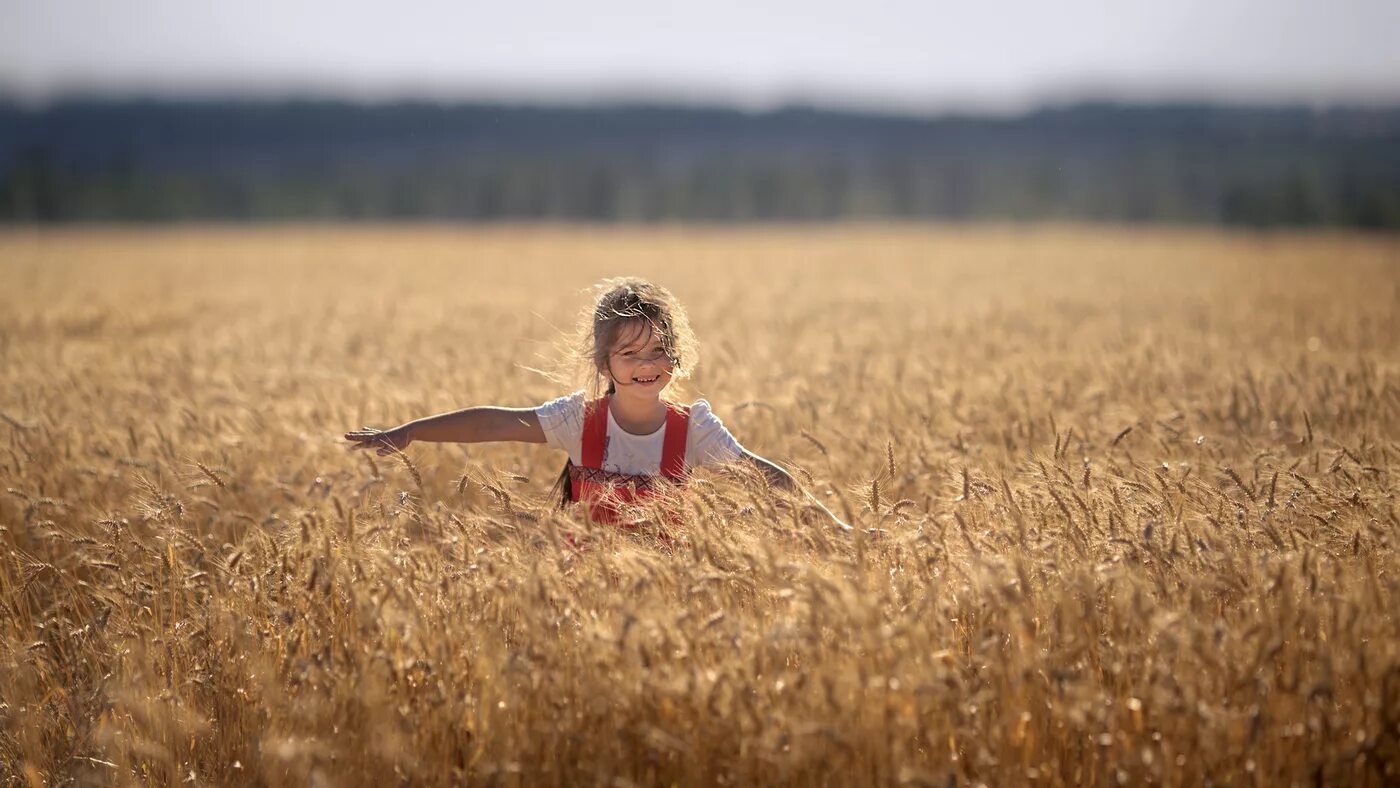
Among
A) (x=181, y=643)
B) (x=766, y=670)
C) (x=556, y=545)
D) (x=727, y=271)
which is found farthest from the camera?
(x=727, y=271)

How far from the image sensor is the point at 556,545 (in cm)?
295

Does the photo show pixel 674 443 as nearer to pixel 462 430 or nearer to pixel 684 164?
pixel 462 430

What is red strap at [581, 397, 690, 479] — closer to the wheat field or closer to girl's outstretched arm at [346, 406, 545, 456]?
girl's outstretched arm at [346, 406, 545, 456]

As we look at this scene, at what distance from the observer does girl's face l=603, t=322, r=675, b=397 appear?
3.75 m

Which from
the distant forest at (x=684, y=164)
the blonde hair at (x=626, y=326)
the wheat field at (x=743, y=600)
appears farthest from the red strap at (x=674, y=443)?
the distant forest at (x=684, y=164)

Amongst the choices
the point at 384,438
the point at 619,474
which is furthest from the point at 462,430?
the point at 619,474

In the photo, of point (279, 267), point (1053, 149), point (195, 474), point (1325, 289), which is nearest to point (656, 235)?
point (279, 267)

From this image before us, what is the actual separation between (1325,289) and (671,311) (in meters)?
15.6

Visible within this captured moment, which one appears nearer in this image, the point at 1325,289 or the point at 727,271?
the point at 1325,289

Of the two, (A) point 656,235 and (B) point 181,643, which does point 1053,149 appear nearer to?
(A) point 656,235

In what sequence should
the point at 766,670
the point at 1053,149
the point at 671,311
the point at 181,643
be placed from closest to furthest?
the point at 766,670
the point at 181,643
the point at 671,311
the point at 1053,149

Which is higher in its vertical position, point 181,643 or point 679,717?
point 679,717

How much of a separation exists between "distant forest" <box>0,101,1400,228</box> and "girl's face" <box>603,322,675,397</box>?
64.6m

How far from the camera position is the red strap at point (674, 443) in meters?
3.89
